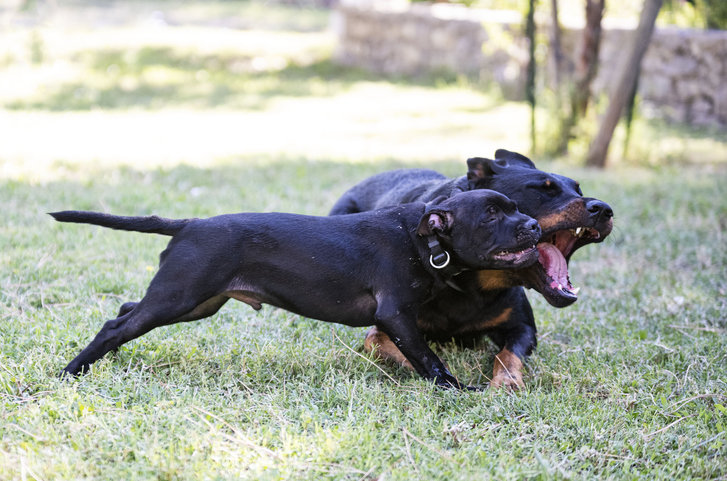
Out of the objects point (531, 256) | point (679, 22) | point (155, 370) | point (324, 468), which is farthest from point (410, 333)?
point (679, 22)

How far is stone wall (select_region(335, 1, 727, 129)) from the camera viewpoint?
1272 cm

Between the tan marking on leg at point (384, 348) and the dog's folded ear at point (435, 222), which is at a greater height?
the dog's folded ear at point (435, 222)

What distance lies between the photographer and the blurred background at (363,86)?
407 inches

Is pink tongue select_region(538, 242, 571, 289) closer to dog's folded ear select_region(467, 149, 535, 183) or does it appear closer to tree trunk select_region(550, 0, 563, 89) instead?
dog's folded ear select_region(467, 149, 535, 183)

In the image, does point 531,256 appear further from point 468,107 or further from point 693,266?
point 468,107

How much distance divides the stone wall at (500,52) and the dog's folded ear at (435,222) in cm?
604

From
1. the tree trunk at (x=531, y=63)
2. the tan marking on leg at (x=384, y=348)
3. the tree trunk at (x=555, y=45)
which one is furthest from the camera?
the tree trunk at (x=555, y=45)

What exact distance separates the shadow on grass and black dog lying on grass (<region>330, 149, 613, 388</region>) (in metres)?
9.47

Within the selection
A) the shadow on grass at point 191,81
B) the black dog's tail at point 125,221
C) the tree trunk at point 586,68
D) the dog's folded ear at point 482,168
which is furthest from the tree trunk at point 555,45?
the black dog's tail at point 125,221

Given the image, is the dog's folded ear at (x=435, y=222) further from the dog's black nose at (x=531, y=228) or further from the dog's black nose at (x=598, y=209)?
the dog's black nose at (x=598, y=209)

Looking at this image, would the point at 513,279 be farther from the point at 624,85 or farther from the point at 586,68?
the point at 586,68

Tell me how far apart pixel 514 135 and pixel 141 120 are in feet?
17.9

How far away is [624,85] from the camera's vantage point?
9.19 m

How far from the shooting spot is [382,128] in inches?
484
